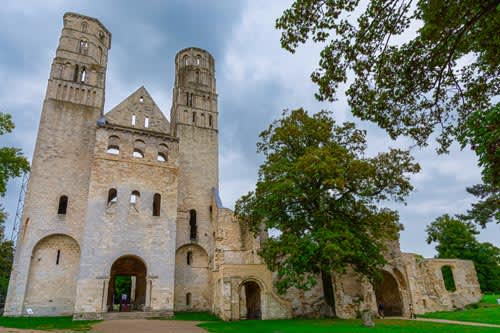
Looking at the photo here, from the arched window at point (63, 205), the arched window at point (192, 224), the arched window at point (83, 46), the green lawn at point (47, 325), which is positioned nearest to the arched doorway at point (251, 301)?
the arched window at point (192, 224)

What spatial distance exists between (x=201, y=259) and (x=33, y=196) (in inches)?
476

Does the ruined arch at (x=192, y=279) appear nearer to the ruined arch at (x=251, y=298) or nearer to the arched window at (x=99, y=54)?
the ruined arch at (x=251, y=298)

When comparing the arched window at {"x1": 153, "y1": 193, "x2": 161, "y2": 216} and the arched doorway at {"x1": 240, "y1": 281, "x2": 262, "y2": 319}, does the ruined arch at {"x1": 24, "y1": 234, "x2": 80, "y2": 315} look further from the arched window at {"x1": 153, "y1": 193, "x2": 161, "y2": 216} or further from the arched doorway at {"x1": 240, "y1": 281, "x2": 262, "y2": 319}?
the arched doorway at {"x1": 240, "y1": 281, "x2": 262, "y2": 319}

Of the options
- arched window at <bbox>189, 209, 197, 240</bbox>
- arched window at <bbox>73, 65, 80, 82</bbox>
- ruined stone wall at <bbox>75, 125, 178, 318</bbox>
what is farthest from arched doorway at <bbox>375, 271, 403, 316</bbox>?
arched window at <bbox>73, 65, 80, 82</bbox>

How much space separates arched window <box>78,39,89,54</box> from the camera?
26.9m

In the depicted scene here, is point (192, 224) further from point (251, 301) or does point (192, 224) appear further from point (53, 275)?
point (53, 275)

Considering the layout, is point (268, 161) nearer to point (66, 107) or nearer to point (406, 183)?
point (406, 183)

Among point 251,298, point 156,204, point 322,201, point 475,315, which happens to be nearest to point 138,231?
point 156,204

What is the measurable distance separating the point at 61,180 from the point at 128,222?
570 centimetres

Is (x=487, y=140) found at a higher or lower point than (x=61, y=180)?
lower

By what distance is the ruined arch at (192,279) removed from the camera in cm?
2269

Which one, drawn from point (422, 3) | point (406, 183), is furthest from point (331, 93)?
point (406, 183)

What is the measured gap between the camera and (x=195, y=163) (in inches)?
1066

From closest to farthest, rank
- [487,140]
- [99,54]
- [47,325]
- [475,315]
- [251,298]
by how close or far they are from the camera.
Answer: [487,140]
[47,325]
[475,315]
[251,298]
[99,54]
